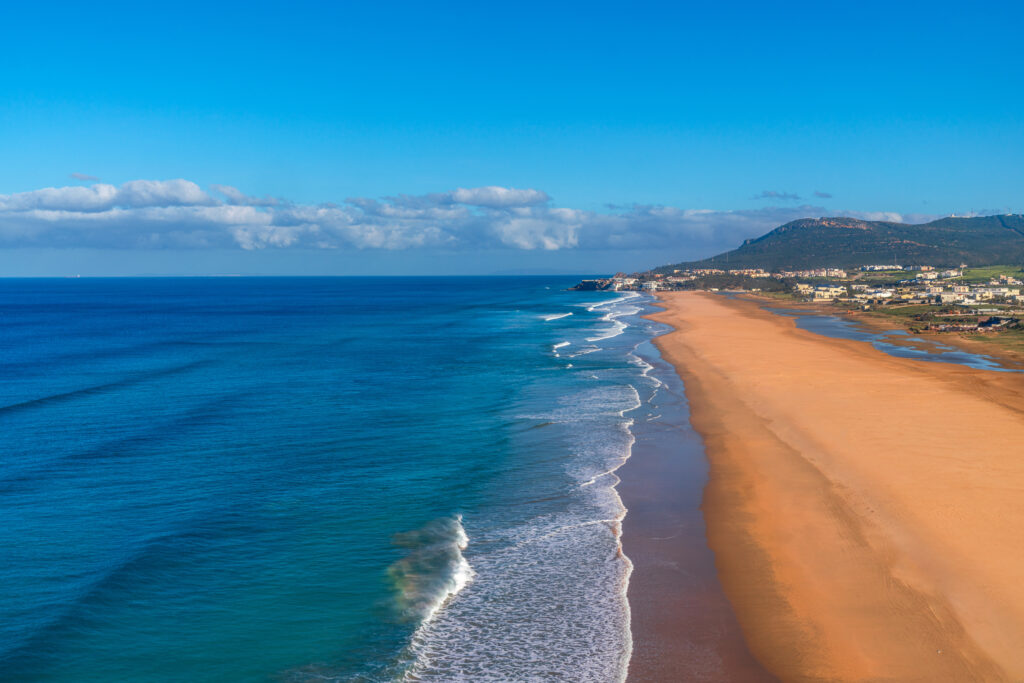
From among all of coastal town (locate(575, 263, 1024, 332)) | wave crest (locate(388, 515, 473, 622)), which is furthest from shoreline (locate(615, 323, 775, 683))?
coastal town (locate(575, 263, 1024, 332))

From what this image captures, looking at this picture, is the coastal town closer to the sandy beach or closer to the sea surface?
the sandy beach

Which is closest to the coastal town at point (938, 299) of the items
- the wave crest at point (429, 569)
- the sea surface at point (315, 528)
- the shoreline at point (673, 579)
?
the sea surface at point (315, 528)

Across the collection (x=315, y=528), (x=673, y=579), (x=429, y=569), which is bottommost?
(x=673, y=579)

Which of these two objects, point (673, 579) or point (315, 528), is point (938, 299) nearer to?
point (673, 579)

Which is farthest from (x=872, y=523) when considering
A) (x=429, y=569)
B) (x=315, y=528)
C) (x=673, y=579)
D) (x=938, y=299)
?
(x=938, y=299)

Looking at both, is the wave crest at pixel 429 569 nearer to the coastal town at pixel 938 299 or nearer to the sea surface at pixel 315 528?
the sea surface at pixel 315 528

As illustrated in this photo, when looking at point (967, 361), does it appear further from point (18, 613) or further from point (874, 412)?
point (18, 613)
